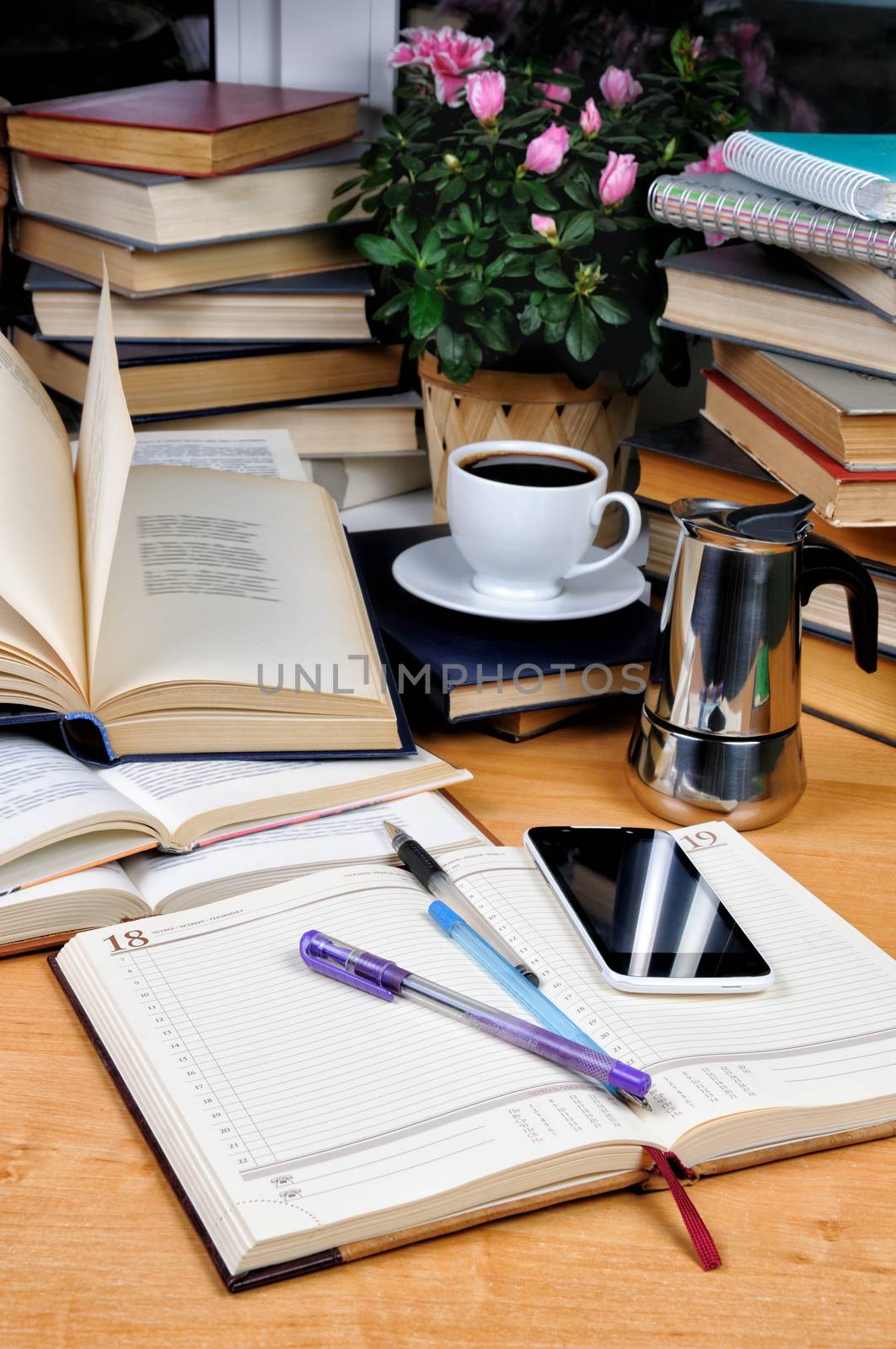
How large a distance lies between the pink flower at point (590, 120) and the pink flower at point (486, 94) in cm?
7

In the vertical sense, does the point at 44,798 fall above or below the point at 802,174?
below

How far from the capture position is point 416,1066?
59cm

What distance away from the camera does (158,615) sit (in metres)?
0.86

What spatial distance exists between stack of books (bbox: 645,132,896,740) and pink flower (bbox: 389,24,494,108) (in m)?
0.26

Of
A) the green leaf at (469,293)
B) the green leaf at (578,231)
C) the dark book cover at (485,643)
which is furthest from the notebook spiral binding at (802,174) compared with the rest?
the dark book cover at (485,643)

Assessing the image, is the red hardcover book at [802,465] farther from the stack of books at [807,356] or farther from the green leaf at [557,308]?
the green leaf at [557,308]

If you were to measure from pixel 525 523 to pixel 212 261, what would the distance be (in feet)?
1.60

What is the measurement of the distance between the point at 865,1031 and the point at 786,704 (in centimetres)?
24

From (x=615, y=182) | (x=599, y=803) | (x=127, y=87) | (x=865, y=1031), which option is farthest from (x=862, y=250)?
(x=127, y=87)

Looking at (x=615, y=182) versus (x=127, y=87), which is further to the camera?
(x=127, y=87)

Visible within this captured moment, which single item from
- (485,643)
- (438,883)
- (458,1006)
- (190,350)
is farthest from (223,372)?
(458,1006)

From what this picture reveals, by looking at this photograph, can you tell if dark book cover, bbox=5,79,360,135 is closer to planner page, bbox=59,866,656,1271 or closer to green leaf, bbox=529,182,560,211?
green leaf, bbox=529,182,560,211

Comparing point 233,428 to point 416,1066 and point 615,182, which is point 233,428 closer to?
point 615,182

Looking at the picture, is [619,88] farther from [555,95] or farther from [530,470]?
[530,470]
